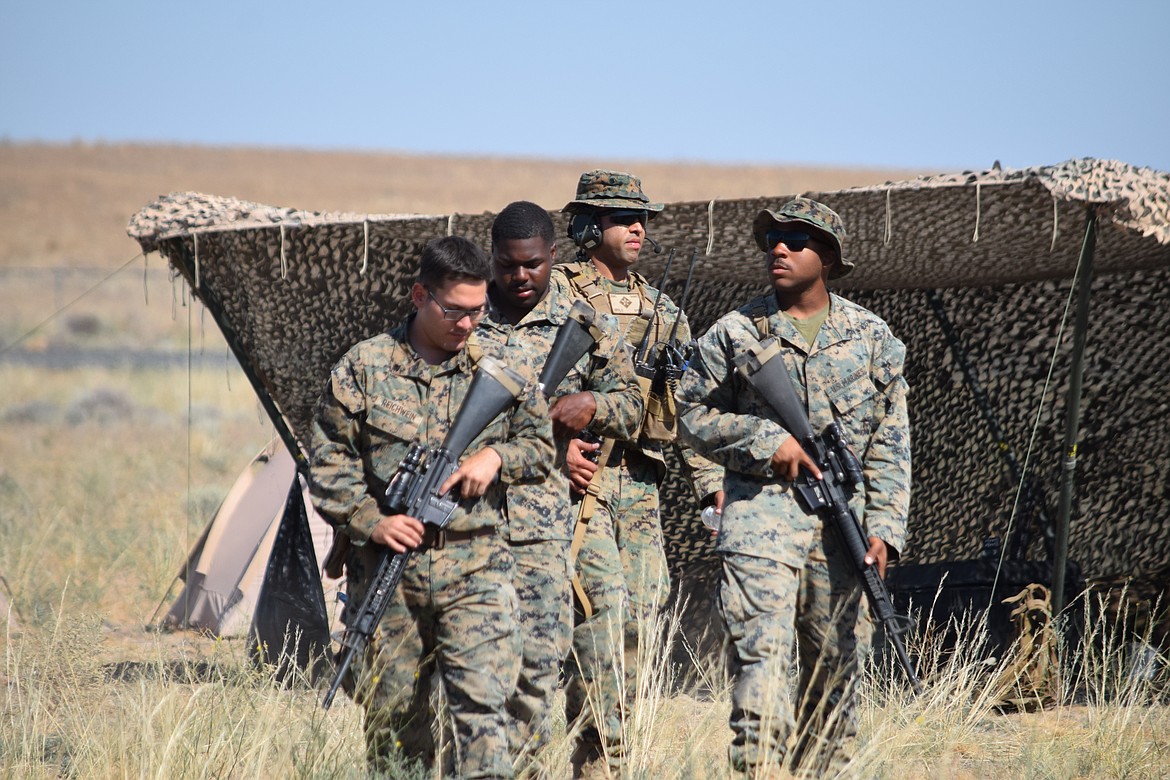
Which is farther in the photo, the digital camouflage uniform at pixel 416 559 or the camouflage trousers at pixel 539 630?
the camouflage trousers at pixel 539 630

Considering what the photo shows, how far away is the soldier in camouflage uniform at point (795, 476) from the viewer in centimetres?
385

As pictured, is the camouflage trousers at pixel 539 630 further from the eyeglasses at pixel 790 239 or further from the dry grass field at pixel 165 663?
the eyeglasses at pixel 790 239

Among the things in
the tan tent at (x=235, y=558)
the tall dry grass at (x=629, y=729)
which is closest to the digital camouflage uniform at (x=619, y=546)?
the tall dry grass at (x=629, y=729)

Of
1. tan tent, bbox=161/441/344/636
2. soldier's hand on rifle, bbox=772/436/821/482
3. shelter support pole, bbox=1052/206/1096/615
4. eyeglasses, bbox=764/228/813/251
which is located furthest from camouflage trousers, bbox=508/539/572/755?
tan tent, bbox=161/441/344/636

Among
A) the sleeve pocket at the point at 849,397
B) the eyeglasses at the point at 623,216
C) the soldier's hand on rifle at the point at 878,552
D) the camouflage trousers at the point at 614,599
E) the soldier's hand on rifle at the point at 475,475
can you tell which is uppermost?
the eyeglasses at the point at 623,216

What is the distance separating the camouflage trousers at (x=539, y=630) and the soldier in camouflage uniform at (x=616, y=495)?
0.23m

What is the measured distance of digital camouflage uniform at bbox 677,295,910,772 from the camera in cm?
384

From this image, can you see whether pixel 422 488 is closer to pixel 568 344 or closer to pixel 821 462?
pixel 568 344

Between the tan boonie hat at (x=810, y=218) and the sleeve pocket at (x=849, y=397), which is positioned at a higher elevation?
the tan boonie hat at (x=810, y=218)

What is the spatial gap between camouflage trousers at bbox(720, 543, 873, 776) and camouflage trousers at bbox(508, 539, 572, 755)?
20.2 inches

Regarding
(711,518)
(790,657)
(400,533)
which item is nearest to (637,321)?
(711,518)

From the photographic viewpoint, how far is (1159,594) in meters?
5.79

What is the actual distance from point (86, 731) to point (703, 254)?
3259 millimetres

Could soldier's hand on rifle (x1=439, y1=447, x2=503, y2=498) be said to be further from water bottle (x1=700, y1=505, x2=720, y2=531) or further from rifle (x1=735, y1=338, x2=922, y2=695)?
water bottle (x1=700, y1=505, x2=720, y2=531)
